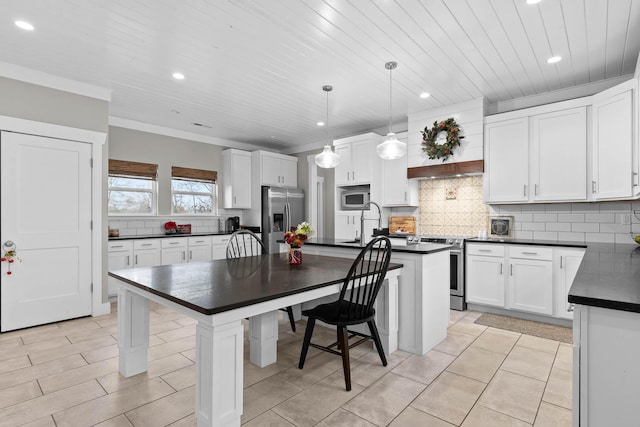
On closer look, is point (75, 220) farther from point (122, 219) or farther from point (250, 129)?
point (250, 129)

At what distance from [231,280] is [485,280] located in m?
3.20

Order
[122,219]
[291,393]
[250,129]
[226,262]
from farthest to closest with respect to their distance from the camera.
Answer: [250,129], [122,219], [226,262], [291,393]

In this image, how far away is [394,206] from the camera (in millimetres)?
5121

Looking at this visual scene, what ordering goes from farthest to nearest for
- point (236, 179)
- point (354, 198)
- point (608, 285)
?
point (236, 179) < point (354, 198) < point (608, 285)

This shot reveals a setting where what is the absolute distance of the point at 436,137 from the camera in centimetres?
453

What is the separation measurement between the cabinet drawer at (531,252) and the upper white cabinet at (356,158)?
86.1 inches

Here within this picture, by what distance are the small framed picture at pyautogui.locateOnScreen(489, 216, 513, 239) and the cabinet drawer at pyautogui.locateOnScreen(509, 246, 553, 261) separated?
55cm

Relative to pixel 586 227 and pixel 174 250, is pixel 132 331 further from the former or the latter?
pixel 586 227

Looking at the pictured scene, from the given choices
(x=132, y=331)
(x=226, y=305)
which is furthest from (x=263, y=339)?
(x=226, y=305)

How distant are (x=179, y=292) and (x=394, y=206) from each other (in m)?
3.92

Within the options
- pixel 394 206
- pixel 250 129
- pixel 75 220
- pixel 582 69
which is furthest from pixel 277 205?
pixel 582 69

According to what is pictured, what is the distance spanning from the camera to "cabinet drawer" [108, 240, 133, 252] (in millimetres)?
4465

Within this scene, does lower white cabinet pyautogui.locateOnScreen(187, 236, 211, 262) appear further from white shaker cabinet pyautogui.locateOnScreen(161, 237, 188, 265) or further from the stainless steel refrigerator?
the stainless steel refrigerator

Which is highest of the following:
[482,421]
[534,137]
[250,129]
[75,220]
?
[250,129]
